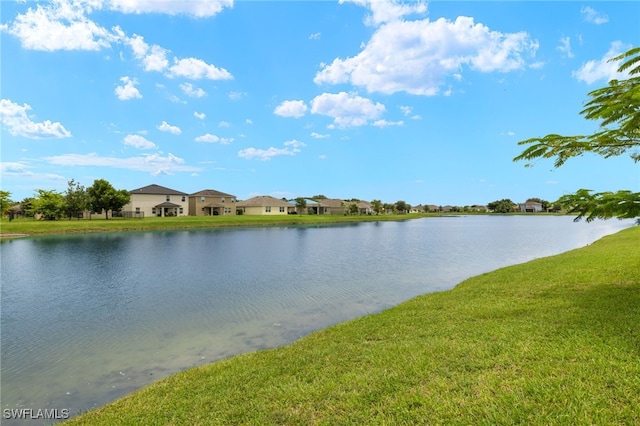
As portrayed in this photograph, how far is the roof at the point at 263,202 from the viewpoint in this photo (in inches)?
3300

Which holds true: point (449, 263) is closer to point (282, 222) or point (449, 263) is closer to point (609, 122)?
point (609, 122)

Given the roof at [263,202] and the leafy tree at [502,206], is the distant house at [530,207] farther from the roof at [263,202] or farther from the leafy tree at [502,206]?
the roof at [263,202]

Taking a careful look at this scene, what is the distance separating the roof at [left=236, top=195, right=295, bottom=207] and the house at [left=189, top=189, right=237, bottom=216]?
5.68 m

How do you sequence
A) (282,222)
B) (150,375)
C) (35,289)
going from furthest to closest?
1. (282,222)
2. (35,289)
3. (150,375)

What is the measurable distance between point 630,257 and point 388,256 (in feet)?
41.3

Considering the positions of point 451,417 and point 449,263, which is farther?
point 449,263

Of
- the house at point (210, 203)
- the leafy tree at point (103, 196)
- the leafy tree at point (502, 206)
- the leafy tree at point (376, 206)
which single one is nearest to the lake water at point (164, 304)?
the leafy tree at point (103, 196)

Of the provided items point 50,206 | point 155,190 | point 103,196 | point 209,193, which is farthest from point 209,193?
point 50,206

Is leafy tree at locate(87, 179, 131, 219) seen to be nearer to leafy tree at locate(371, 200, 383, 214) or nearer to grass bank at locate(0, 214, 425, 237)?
grass bank at locate(0, 214, 425, 237)

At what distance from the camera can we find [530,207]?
15550 centimetres

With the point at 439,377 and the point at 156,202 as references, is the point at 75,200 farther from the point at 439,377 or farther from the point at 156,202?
the point at 439,377

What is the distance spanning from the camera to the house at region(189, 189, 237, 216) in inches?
2955

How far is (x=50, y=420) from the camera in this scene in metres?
5.79

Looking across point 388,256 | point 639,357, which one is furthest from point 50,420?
point 388,256
